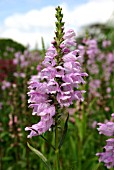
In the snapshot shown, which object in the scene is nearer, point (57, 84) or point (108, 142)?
point (57, 84)

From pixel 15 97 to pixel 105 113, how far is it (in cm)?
180

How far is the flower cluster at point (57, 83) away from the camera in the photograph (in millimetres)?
1863

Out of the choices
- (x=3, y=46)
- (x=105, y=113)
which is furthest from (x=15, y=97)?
(x=3, y=46)

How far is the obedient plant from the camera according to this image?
186 centimetres

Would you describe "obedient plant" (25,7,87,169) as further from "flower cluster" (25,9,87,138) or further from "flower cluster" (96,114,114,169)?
"flower cluster" (96,114,114,169)

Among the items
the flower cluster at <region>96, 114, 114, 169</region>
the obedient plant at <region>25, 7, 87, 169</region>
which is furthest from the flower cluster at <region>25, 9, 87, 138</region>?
the flower cluster at <region>96, 114, 114, 169</region>

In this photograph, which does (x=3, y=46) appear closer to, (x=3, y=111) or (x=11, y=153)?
(x=3, y=111)

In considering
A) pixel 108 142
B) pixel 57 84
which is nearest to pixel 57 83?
pixel 57 84

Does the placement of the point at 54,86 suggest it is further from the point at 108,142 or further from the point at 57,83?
→ the point at 108,142

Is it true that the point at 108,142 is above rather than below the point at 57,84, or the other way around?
below

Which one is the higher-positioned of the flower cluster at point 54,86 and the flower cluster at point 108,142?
the flower cluster at point 54,86

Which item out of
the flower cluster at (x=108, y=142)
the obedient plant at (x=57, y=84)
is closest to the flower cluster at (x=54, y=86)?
the obedient plant at (x=57, y=84)

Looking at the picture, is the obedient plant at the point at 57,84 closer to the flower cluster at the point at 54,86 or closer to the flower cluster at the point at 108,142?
the flower cluster at the point at 54,86

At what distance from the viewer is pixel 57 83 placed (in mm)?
1858
